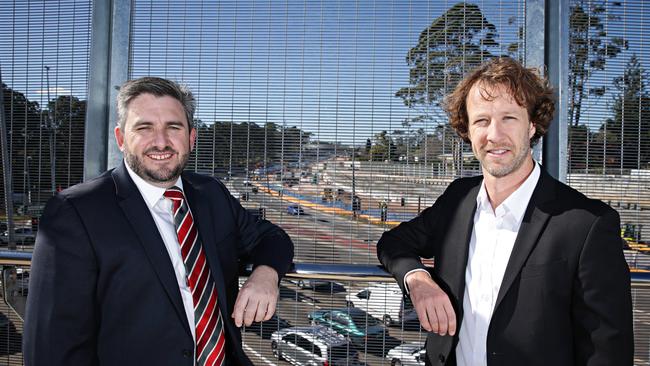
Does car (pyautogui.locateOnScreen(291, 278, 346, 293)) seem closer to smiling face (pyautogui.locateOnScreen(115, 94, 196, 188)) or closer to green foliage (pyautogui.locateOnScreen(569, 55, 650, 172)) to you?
smiling face (pyautogui.locateOnScreen(115, 94, 196, 188))

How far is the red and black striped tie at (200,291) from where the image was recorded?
1.57 m

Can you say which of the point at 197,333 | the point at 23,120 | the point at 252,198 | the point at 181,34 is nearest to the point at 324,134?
the point at 252,198

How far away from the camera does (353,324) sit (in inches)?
114

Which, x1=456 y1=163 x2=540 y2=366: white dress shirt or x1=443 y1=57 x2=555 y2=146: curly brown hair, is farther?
x1=443 y1=57 x2=555 y2=146: curly brown hair

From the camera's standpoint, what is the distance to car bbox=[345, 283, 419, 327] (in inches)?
114

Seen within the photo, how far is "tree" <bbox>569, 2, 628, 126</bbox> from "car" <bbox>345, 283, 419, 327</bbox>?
1634mm

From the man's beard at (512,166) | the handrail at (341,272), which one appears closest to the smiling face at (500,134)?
the man's beard at (512,166)

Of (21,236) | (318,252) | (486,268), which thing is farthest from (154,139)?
(21,236)

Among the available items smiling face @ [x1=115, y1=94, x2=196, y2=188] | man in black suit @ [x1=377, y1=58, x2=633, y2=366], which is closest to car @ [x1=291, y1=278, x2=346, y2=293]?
man in black suit @ [x1=377, y1=58, x2=633, y2=366]

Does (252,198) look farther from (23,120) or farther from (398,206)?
(23,120)

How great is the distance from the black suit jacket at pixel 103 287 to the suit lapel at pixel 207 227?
0.60 ft

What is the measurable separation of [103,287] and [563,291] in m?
1.51

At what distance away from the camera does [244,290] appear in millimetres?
1590

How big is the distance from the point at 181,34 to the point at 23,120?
4.34ft
